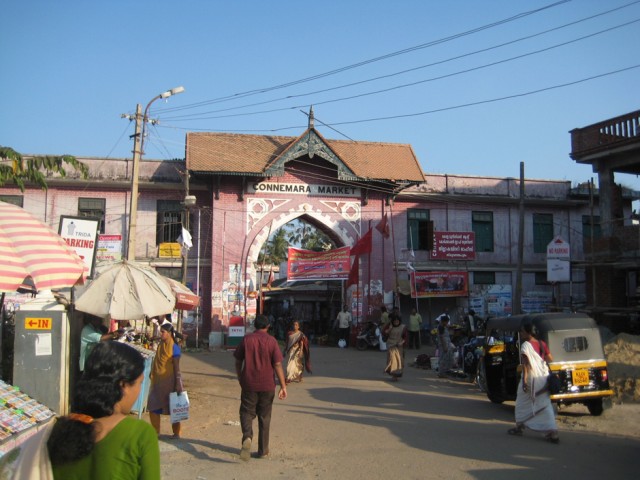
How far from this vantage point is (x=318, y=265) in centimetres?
2480

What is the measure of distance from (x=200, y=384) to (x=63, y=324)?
6.07m

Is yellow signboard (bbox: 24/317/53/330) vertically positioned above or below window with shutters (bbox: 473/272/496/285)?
below

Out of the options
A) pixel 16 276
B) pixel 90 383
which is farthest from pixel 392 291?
pixel 90 383

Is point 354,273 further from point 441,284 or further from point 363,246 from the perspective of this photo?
point 441,284

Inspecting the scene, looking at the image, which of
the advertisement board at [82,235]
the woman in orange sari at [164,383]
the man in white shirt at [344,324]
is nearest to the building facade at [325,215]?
the man in white shirt at [344,324]

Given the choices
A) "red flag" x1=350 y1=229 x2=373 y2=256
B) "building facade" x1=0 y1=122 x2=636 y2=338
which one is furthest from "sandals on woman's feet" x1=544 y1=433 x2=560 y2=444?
"building facade" x1=0 y1=122 x2=636 y2=338

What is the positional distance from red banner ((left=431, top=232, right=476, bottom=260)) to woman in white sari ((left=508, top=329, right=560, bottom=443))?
1949cm

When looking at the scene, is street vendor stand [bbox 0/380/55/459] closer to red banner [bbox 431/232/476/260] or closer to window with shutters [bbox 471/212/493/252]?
red banner [bbox 431/232/476/260]

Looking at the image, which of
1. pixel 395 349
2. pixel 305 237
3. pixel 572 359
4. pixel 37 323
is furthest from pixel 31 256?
pixel 305 237

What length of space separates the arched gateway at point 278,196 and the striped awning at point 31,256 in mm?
18557

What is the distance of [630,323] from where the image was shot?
1906 centimetres

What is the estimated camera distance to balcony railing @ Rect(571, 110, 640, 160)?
1903 centimetres

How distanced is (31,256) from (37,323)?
11.1 feet

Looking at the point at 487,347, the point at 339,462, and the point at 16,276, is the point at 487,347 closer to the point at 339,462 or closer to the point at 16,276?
the point at 339,462
